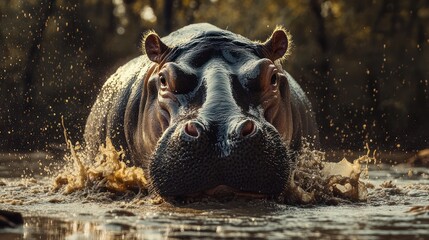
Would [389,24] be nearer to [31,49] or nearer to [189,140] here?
[31,49]

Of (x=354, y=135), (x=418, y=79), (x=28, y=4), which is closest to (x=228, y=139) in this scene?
(x=354, y=135)

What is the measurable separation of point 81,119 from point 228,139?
17.3 metres

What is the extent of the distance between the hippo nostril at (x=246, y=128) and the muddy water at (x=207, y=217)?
1.64 ft

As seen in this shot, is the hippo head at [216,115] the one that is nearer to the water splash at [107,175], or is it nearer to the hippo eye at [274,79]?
the hippo eye at [274,79]

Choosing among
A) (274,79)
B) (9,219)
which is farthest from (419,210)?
(9,219)

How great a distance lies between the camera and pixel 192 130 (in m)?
7.46

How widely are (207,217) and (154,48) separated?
2475mm

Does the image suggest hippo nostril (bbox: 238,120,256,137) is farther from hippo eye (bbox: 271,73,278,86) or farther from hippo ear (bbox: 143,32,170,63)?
hippo ear (bbox: 143,32,170,63)

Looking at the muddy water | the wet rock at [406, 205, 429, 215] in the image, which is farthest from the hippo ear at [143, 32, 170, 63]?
the wet rock at [406, 205, 429, 215]

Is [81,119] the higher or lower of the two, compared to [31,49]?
lower

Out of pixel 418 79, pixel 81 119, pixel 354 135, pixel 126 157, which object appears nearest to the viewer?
pixel 126 157

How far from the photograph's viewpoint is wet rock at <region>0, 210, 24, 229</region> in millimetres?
6406

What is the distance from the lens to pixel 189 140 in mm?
7414

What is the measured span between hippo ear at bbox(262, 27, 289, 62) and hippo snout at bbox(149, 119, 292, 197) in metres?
1.73
